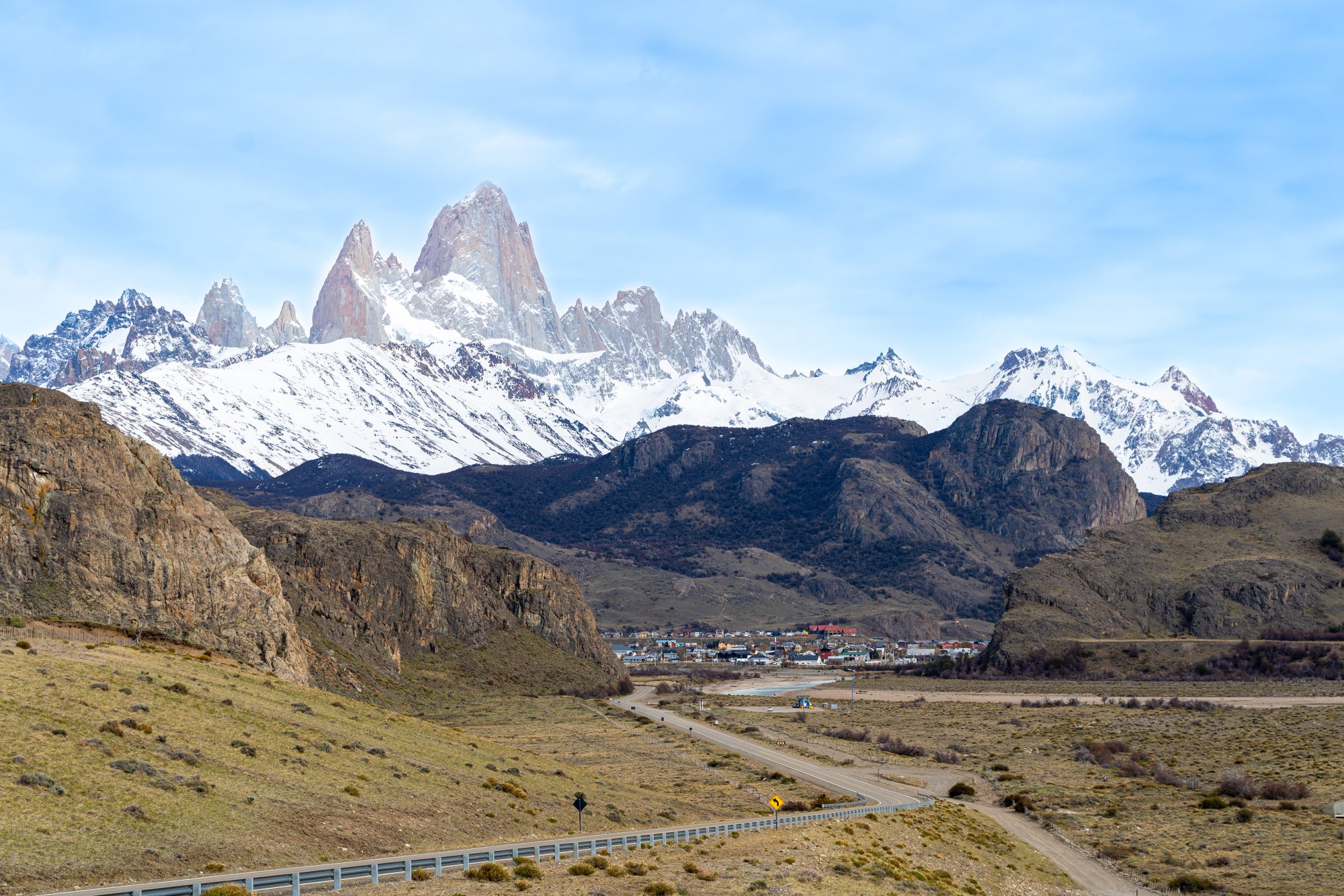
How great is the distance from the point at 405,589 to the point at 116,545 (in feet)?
188

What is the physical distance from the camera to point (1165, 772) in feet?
255

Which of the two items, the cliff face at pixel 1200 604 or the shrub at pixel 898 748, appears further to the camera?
the cliff face at pixel 1200 604

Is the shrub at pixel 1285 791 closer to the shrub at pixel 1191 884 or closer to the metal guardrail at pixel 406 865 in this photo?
the shrub at pixel 1191 884

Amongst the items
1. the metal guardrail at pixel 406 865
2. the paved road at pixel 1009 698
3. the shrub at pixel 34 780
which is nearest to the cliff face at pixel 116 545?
the shrub at pixel 34 780

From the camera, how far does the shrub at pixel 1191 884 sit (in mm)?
47219

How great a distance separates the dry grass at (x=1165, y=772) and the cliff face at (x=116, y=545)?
46.7m

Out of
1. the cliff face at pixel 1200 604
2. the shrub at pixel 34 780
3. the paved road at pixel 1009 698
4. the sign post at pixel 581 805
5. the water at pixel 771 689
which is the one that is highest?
the cliff face at pixel 1200 604

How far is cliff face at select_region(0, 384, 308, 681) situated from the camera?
64.9 m

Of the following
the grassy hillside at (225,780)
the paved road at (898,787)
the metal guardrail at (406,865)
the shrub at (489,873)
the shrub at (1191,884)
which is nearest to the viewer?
the metal guardrail at (406,865)

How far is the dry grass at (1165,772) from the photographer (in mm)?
51906

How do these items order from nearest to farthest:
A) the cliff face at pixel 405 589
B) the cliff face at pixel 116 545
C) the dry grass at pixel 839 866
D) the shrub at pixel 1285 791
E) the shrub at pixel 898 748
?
the dry grass at pixel 839 866 < the cliff face at pixel 116 545 < the shrub at pixel 1285 791 < the shrub at pixel 898 748 < the cliff face at pixel 405 589

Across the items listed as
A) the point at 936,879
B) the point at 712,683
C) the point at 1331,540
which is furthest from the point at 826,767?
the point at 1331,540

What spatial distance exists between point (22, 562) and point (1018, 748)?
74380 mm

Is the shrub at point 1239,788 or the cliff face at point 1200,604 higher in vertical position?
the cliff face at point 1200,604
